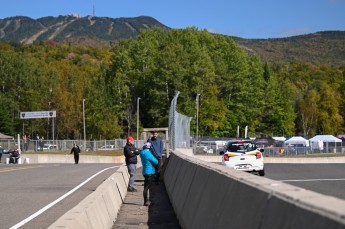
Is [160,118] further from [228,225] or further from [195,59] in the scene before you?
[228,225]

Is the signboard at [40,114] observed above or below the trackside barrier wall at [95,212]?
above

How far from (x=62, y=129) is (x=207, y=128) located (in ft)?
79.8

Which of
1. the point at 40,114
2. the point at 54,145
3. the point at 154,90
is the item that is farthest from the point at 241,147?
the point at 154,90

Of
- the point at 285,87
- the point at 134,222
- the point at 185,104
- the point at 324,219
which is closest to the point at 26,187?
the point at 134,222

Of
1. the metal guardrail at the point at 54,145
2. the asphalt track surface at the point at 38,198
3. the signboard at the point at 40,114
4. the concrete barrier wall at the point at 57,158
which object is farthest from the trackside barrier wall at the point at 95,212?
the signboard at the point at 40,114

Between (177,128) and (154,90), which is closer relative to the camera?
(177,128)

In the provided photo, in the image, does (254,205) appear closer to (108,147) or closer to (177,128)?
(177,128)

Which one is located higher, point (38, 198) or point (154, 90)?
point (154, 90)

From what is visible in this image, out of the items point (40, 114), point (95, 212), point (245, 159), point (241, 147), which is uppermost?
point (40, 114)

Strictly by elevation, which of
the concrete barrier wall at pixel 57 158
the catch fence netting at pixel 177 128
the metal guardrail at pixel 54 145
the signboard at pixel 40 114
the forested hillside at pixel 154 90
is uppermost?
the forested hillside at pixel 154 90

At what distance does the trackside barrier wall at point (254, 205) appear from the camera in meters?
3.99

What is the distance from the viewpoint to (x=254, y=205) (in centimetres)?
552

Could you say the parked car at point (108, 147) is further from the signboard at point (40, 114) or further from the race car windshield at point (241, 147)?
the race car windshield at point (241, 147)

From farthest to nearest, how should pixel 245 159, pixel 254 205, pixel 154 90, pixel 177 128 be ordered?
pixel 154 90 < pixel 245 159 < pixel 177 128 < pixel 254 205
